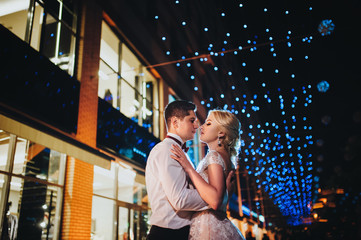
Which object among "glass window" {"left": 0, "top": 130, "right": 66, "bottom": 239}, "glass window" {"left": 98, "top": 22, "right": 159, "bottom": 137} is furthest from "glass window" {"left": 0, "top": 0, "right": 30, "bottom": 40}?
"glass window" {"left": 98, "top": 22, "right": 159, "bottom": 137}

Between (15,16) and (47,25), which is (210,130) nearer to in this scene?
(15,16)

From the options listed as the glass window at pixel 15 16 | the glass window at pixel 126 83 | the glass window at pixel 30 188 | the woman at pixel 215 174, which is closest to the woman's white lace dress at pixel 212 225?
the woman at pixel 215 174

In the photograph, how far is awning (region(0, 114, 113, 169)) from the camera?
5.27 metres

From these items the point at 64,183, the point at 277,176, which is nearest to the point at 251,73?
the point at 64,183

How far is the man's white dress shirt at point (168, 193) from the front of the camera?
1993mm

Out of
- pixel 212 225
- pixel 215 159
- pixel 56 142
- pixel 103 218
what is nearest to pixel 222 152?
pixel 215 159

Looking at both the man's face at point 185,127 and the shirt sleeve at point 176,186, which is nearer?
the shirt sleeve at point 176,186

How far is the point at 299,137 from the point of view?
15.1 m

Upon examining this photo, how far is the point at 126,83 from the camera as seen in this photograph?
37.9 feet

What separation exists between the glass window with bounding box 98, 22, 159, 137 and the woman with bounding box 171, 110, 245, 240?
800 cm

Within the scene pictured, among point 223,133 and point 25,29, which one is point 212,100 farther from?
point 223,133

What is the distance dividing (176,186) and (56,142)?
15.4 ft

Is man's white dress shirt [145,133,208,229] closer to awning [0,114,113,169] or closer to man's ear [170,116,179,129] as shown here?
man's ear [170,116,179,129]

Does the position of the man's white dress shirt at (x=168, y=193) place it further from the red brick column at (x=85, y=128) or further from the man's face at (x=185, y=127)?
the red brick column at (x=85, y=128)
